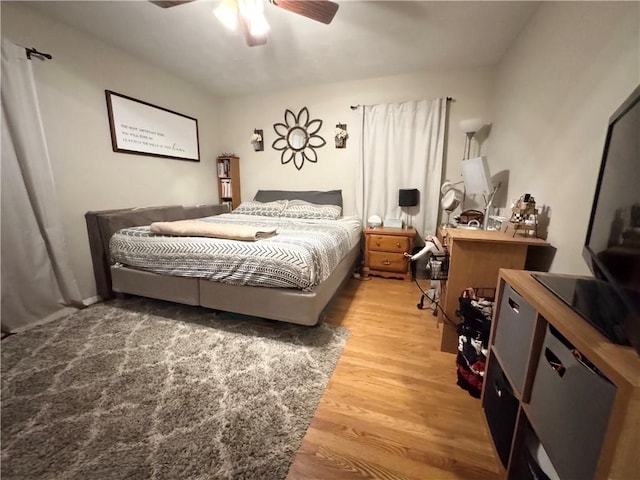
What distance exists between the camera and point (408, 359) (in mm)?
1578

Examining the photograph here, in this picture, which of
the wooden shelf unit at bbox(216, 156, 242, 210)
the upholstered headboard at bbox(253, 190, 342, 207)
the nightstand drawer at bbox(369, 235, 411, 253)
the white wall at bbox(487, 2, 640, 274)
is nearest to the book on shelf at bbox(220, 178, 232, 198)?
the wooden shelf unit at bbox(216, 156, 242, 210)

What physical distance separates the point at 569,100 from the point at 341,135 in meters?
2.27

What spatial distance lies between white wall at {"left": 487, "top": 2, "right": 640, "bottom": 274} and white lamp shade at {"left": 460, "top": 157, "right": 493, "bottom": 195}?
21 cm

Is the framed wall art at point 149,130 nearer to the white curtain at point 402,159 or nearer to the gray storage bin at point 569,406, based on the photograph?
the white curtain at point 402,159

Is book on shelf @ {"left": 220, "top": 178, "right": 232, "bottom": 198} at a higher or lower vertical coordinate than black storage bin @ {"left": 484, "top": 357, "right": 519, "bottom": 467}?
higher

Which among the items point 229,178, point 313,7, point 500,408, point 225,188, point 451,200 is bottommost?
point 500,408

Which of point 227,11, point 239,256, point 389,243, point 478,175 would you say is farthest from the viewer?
point 389,243

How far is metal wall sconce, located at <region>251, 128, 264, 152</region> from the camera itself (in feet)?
12.0

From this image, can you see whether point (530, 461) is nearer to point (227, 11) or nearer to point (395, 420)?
point (395, 420)

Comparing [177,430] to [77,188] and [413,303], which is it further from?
[77,188]

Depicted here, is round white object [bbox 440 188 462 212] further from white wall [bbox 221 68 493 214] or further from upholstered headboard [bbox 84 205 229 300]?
upholstered headboard [bbox 84 205 229 300]

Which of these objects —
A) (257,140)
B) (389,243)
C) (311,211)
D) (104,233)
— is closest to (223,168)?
(257,140)

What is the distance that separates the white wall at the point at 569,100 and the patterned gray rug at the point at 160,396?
58.8 inches

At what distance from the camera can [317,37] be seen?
2.22 metres
